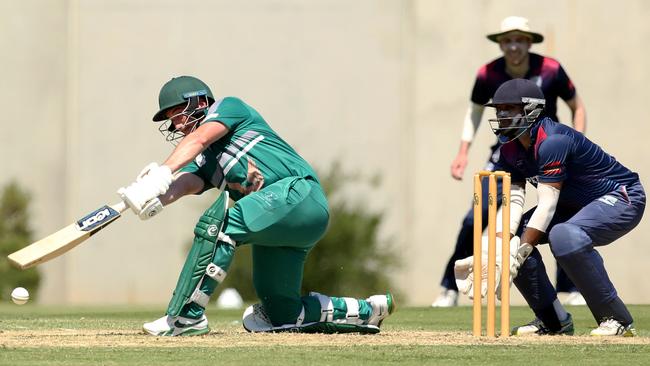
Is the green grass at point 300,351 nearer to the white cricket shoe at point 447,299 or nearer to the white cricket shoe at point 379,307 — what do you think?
the white cricket shoe at point 379,307

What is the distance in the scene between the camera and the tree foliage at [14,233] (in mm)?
14930

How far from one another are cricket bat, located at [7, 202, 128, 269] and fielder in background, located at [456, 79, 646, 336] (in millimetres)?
1939

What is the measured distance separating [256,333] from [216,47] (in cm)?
864

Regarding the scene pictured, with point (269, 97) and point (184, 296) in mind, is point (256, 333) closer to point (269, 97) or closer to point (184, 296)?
point (184, 296)

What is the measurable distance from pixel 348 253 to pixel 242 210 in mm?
8190

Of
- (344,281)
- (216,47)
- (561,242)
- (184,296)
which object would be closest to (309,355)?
Answer: (184,296)

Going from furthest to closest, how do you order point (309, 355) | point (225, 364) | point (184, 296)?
point (184, 296) → point (309, 355) → point (225, 364)

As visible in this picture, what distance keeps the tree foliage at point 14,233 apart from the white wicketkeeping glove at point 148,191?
349 inches

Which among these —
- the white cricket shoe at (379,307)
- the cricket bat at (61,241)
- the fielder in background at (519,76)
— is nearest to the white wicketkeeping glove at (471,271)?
the white cricket shoe at (379,307)

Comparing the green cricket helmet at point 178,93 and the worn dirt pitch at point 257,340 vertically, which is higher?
the green cricket helmet at point 178,93

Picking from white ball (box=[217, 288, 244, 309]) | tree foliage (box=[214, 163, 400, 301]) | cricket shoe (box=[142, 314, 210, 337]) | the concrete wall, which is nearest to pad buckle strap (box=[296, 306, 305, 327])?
cricket shoe (box=[142, 314, 210, 337])

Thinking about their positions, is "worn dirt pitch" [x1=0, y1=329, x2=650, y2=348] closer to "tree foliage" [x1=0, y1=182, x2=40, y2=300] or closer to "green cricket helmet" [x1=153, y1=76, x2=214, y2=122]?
"green cricket helmet" [x1=153, y1=76, x2=214, y2=122]

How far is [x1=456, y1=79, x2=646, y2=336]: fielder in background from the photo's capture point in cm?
689

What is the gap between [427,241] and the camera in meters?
15.0
